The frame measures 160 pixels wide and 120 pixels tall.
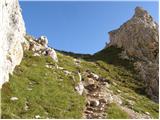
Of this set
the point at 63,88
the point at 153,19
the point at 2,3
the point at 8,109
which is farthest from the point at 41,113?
the point at 153,19

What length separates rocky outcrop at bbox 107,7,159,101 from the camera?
67.8 m

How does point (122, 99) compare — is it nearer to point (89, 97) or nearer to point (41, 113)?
point (89, 97)

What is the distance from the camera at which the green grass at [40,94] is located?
123 feet

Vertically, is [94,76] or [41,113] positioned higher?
[94,76]

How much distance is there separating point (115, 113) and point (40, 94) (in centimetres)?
778

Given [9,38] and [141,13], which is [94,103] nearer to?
[9,38]

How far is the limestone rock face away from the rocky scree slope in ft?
3.30

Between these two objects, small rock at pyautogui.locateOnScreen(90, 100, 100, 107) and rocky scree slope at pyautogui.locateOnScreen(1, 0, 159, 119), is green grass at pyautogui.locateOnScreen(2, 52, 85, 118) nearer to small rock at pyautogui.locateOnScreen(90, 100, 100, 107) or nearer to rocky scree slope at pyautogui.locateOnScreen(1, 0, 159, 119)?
rocky scree slope at pyautogui.locateOnScreen(1, 0, 159, 119)

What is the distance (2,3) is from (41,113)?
13.3 m

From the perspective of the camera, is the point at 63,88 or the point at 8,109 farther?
the point at 63,88

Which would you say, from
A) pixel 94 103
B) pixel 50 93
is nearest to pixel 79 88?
pixel 94 103

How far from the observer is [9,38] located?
45875 mm

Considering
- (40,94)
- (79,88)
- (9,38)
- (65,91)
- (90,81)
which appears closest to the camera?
(40,94)

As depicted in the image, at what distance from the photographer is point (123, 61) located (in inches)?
2899
